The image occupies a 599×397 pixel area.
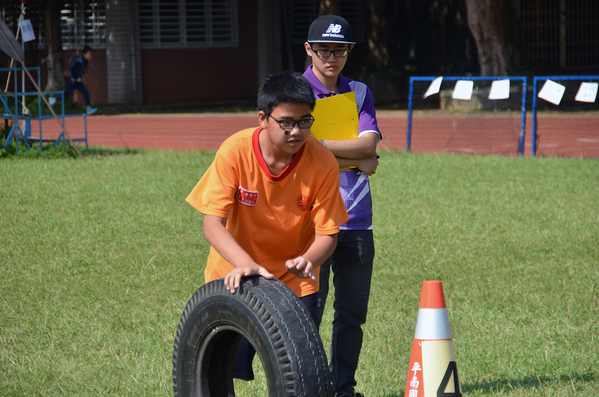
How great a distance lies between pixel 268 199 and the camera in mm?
2910

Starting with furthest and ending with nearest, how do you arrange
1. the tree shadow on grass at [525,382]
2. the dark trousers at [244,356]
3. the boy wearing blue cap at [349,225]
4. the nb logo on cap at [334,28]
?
the tree shadow on grass at [525,382], the boy wearing blue cap at [349,225], the nb logo on cap at [334,28], the dark trousers at [244,356]

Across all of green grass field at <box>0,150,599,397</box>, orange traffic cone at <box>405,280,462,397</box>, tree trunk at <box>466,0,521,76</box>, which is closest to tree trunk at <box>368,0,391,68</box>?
tree trunk at <box>466,0,521,76</box>

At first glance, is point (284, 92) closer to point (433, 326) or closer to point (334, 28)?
point (334, 28)

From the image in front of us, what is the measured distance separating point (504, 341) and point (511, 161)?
26.1ft

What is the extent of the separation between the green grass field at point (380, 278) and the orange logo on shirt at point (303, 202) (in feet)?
4.22

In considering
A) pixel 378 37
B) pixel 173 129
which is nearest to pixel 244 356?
pixel 173 129

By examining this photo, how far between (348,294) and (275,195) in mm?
840

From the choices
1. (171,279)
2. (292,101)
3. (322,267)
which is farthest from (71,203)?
(292,101)

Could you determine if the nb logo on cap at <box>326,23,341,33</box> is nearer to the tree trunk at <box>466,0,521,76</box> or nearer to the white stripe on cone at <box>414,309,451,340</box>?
the white stripe on cone at <box>414,309,451,340</box>

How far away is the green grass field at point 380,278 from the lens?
3943 mm

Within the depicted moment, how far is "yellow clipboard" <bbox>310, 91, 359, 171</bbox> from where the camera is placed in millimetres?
3408

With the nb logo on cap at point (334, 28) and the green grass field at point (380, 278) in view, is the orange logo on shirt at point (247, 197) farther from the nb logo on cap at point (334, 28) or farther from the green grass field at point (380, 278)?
the green grass field at point (380, 278)

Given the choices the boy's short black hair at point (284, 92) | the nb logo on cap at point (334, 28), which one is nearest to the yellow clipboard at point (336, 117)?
the nb logo on cap at point (334, 28)

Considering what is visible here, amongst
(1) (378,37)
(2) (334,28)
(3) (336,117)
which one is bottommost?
(3) (336,117)
